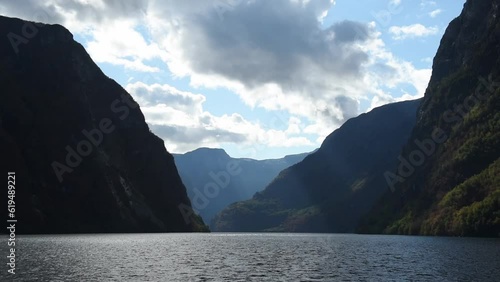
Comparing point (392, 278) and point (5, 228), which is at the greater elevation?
point (5, 228)

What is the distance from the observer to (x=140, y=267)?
78000mm

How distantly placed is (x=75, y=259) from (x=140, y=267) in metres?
18.7

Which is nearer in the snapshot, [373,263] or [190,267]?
[190,267]

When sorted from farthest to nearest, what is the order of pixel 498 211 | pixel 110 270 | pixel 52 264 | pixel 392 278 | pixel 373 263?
1. pixel 498 211
2. pixel 373 263
3. pixel 52 264
4. pixel 110 270
5. pixel 392 278

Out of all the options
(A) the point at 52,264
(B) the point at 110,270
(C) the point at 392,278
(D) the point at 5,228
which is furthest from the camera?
(D) the point at 5,228

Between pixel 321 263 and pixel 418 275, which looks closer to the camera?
pixel 418 275

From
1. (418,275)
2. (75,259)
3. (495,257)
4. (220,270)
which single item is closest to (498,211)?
(495,257)

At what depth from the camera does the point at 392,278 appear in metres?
65.4

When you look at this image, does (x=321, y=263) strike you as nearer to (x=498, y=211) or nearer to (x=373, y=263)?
Result: (x=373, y=263)

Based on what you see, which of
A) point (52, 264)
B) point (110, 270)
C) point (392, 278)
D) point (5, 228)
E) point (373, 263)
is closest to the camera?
point (392, 278)

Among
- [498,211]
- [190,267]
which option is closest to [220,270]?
[190,267]

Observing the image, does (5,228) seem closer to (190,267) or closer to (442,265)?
(190,267)

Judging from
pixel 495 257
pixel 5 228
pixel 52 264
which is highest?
pixel 5 228

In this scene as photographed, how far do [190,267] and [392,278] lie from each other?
33406 mm
